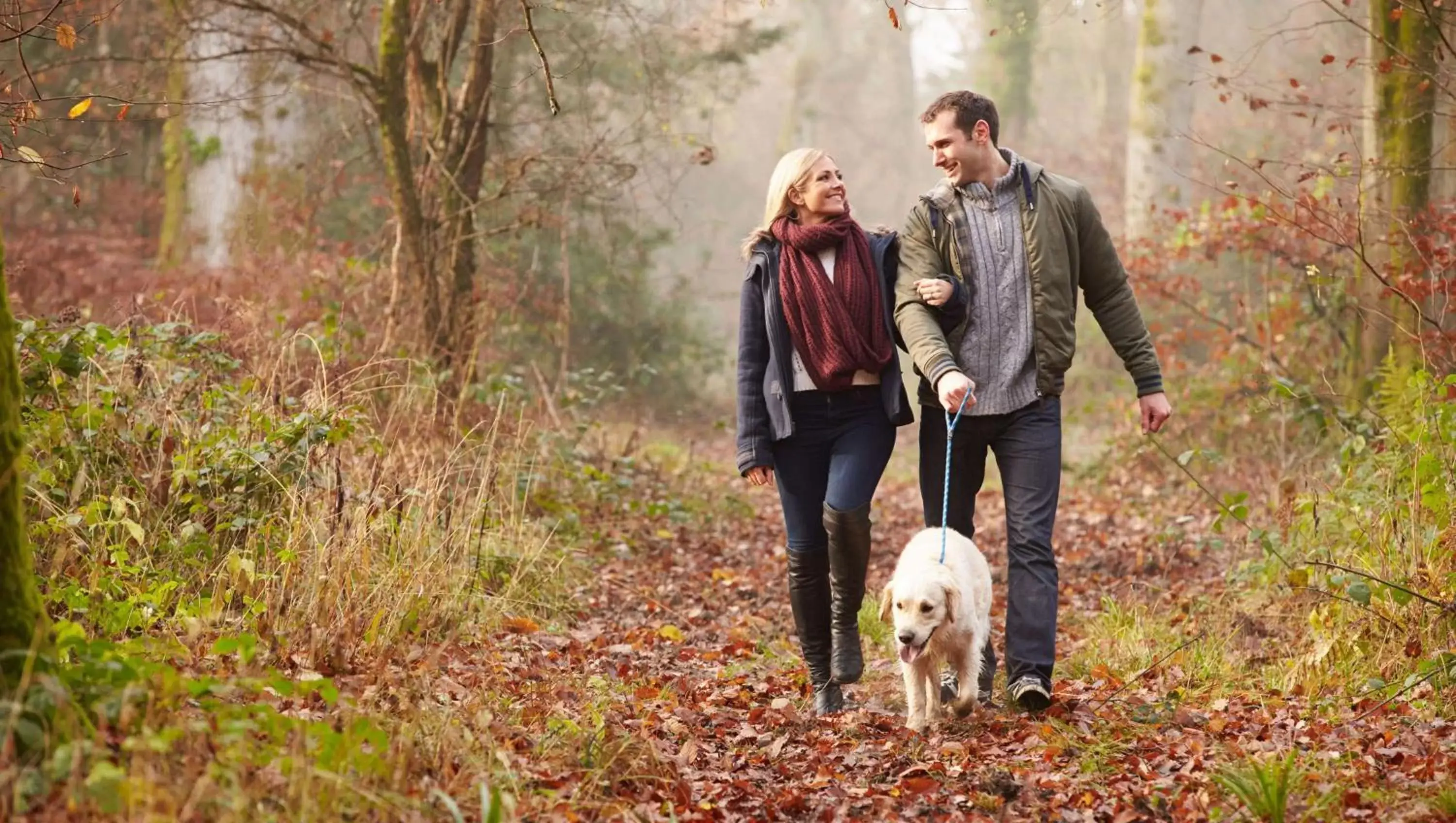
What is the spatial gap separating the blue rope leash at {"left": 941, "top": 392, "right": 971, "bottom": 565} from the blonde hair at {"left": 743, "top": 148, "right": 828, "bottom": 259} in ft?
3.47

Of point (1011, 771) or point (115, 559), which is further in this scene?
point (115, 559)

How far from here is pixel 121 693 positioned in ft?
9.57

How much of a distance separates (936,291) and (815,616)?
4.73 ft

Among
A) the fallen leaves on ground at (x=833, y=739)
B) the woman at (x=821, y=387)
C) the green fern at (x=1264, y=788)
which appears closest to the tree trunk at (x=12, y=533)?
the fallen leaves on ground at (x=833, y=739)

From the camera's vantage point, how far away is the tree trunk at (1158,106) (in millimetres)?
15141

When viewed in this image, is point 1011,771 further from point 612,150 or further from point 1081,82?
point 1081,82

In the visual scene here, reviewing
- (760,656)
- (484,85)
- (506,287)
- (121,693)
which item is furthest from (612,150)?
(121,693)

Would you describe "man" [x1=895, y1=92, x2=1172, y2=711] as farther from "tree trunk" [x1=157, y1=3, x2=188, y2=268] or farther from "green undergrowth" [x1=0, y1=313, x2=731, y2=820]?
"tree trunk" [x1=157, y1=3, x2=188, y2=268]

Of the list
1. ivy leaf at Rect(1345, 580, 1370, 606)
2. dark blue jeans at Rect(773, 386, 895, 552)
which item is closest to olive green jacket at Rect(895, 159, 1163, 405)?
dark blue jeans at Rect(773, 386, 895, 552)

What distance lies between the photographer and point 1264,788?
11.4ft

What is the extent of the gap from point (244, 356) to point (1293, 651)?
5.65m

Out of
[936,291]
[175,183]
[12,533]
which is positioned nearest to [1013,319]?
[936,291]

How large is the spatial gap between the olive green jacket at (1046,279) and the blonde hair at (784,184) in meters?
0.46

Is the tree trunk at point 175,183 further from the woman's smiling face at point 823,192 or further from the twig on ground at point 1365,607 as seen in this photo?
the twig on ground at point 1365,607
